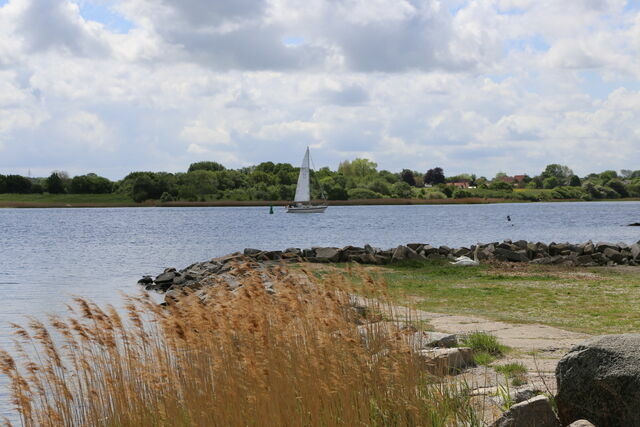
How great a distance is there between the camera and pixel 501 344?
1015 cm

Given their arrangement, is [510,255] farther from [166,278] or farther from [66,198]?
[66,198]

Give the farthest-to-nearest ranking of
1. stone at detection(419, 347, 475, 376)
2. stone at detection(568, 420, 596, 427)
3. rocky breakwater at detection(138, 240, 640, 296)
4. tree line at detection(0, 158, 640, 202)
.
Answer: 1. tree line at detection(0, 158, 640, 202)
2. rocky breakwater at detection(138, 240, 640, 296)
3. stone at detection(419, 347, 475, 376)
4. stone at detection(568, 420, 596, 427)

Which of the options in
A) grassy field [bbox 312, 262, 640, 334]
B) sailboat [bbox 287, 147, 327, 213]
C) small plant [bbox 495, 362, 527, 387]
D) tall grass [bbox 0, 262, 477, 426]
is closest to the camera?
tall grass [bbox 0, 262, 477, 426]

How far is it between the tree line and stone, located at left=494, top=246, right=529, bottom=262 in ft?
273

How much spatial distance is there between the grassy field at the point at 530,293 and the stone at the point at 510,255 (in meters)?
1.39

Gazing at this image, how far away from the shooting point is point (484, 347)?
31.6 feet

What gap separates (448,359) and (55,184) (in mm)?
141835

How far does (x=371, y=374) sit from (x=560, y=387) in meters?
1.57

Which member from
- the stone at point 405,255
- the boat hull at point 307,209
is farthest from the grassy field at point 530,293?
the boat hull at point 307,209

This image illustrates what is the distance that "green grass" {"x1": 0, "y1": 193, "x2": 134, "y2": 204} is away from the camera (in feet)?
455

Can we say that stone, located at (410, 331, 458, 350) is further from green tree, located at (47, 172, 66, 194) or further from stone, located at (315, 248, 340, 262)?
green tree, located at (47, 172, 66, 194)

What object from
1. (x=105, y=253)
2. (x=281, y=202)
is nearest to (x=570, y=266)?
(x=105, y=253)

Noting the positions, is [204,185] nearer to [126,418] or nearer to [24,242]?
[24,242]

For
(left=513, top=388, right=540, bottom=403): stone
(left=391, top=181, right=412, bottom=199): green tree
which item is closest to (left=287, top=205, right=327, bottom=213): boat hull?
(left=391, top=181, right=412, bottom=199): green tree
